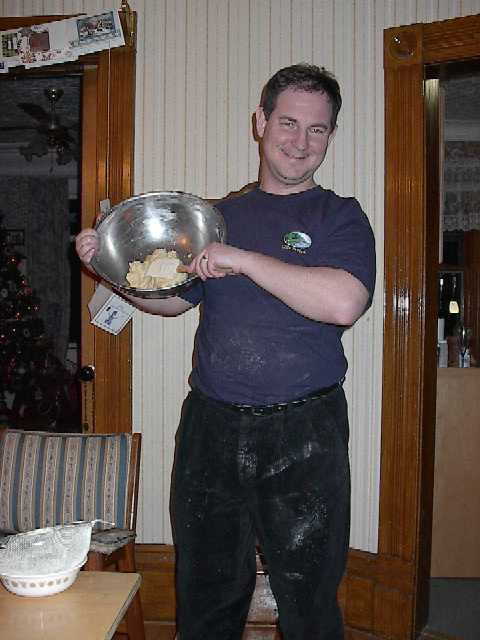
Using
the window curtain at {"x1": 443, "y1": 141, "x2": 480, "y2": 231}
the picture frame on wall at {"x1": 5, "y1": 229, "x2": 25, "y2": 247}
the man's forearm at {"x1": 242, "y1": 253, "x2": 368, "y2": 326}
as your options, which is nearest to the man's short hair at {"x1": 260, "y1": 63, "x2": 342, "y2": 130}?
the man's forearm at {"x1": 242, "y1": 253, "x2": 368, "y2": 326}

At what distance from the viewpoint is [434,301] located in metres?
2.29

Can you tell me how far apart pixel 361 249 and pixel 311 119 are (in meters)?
0.32

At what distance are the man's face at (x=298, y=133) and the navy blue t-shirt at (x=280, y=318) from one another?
0.07 metres

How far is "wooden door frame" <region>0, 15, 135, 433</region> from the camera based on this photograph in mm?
2363

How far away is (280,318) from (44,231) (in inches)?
222

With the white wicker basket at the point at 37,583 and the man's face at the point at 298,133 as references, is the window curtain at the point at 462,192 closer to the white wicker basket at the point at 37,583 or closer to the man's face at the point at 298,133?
the man's face at the point at 298,133

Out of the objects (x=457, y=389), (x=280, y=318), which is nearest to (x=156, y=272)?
(x=280, y=318)

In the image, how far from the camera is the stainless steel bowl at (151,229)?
156cm

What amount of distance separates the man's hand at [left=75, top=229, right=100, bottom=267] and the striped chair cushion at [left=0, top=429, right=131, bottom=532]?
732 millimetres

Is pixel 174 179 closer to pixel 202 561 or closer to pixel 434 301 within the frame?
pixel 434 301

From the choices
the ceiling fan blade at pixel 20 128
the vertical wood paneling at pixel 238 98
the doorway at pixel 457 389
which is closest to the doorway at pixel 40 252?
the ceiling fan blade at pixel 20 128

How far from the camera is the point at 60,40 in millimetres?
2334

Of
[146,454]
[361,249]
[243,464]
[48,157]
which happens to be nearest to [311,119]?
[361,249]

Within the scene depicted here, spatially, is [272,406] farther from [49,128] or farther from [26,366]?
[26,366]
